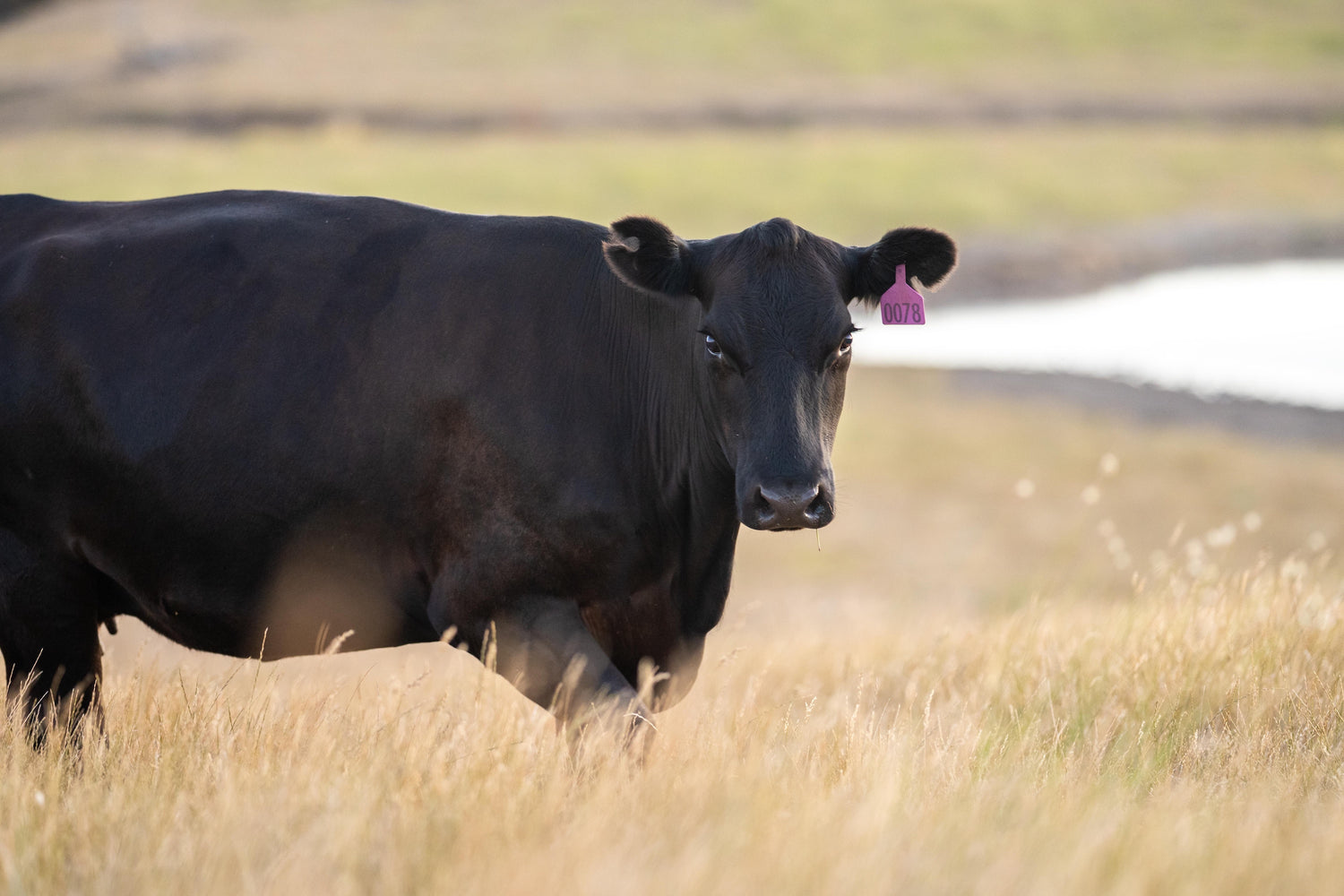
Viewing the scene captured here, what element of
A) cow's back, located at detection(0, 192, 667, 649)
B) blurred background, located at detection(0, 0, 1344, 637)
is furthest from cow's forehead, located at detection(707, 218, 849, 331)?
blurred background, located at detection(0, 0, 1344, 637)

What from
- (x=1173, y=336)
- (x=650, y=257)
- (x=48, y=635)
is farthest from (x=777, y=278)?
(x=1173, y=336)

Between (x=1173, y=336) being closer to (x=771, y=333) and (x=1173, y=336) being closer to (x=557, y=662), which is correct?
(x=771, y=333)

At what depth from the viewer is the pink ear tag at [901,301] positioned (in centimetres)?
477

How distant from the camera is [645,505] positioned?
4547mm

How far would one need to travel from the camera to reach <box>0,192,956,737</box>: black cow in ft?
14.4

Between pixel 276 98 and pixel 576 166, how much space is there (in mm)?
17090

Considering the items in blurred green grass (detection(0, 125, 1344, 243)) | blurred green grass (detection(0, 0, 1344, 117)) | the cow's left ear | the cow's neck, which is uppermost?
blurred green grass (detection(0, 0, 1344, 117))

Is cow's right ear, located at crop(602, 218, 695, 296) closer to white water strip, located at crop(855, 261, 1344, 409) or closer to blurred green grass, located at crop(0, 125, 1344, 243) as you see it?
white water strip, located at crop(855, 261, 1344, 409)

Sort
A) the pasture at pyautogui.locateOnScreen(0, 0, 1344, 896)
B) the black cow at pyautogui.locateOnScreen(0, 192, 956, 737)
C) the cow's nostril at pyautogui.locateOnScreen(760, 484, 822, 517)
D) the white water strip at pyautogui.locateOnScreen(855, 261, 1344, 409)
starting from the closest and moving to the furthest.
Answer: the pasture at pyautogui.locateOnScreen(0, 0, 1344, 896) < the cow's nostril at pyautogui.locateOnScreen(760, 484, 822, 517) < the black cow at pyautogui.locateOnScreen(0, 192, 956, 737) < the white water strip at pyautogui.locateOnScreen(855, 261, 1344, 409)

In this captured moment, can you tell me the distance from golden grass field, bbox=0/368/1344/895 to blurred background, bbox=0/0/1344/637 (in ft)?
2.27

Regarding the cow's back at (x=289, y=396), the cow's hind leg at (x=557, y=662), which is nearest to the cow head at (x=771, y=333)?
the cow's back at (x=289, y=396)

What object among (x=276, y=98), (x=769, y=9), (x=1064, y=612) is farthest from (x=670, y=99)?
(x=1064, y=612)

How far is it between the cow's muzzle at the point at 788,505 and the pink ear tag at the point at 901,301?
0.95m

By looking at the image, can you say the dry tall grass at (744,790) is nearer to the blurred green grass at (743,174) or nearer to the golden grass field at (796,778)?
the golden grass field at (796,778)
